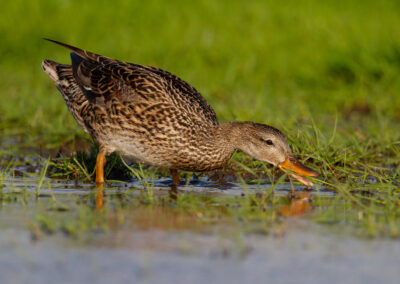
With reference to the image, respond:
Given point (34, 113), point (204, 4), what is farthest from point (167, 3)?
point (34, 113)

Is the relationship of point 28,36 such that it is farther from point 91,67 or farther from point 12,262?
point 12,262

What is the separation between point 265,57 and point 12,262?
8.72 meters

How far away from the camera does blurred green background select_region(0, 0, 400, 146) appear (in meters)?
8.75

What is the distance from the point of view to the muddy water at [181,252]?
349cm

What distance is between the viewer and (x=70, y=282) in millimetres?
3350

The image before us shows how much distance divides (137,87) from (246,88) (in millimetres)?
4431

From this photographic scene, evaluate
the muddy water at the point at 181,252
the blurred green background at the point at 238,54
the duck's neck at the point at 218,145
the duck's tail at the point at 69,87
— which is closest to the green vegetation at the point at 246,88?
the blurred green background at the point at 238,54

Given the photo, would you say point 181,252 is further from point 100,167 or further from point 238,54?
point 238,54

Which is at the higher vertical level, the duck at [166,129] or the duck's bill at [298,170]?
the duck at [166,129]

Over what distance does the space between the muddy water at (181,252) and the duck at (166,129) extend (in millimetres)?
1265

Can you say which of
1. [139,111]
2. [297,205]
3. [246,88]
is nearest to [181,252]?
[297,205]

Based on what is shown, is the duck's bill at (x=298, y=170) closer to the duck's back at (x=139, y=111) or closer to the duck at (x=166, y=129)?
the duck at (x=166, y=129)

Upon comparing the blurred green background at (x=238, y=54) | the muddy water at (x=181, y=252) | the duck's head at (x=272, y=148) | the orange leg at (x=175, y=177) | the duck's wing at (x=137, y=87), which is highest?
the blurred green background at (x=238, y=54)

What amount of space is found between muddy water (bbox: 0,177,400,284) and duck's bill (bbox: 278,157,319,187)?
1.16 meters
